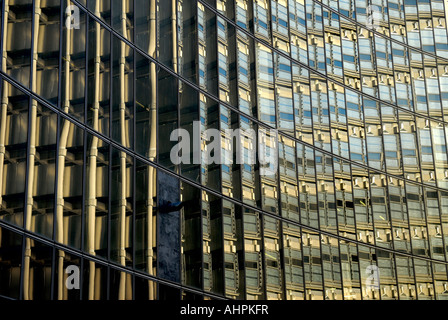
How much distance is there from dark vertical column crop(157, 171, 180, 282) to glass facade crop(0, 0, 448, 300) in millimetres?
66

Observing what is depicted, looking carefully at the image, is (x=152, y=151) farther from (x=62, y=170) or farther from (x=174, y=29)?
(x=62, y=170)

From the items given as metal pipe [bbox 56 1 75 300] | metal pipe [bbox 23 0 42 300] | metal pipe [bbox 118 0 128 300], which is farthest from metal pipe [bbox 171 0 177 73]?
metal pipe [bbox 23 0 42 300]

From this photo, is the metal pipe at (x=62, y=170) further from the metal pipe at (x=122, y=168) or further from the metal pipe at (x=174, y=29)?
the metal pipe at (x=174, y=29)

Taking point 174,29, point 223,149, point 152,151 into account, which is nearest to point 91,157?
point 152,151

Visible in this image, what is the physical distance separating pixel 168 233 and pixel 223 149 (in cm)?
517

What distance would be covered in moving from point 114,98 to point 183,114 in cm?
409

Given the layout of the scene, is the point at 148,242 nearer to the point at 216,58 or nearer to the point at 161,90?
the point at 161,90

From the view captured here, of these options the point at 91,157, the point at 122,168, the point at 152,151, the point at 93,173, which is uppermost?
the point at 152,151

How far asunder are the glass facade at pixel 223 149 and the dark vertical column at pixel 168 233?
0.22 ft

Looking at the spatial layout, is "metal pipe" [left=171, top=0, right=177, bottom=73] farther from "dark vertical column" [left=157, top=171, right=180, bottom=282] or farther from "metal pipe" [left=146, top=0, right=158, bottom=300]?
"dark vertical column" [left=157, top=171, right=180, bottom=282]

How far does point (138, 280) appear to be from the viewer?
28016 millimetres

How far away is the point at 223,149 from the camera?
3391 centimetres

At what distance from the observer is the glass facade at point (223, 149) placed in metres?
24.8

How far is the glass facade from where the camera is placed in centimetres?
2478
